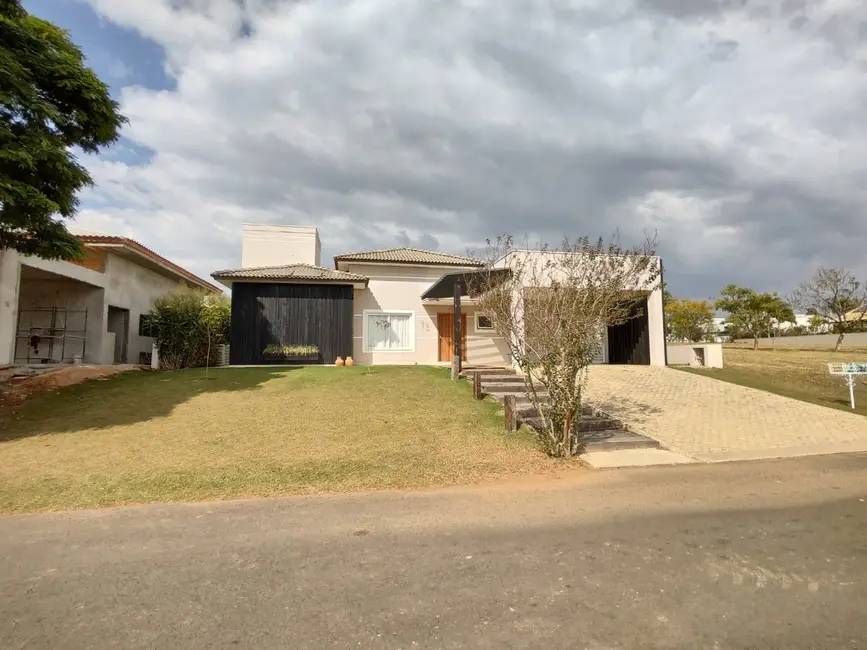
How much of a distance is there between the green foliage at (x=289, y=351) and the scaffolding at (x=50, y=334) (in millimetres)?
6120

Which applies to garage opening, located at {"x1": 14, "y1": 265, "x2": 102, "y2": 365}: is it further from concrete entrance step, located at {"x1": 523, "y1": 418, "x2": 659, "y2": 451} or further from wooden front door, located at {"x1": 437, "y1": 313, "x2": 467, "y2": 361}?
concrete entrance step, located at {"x1": 523, "y1": 418, "x2": 659, "y2": 451}

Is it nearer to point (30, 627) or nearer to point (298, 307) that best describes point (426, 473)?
point (30, 627)

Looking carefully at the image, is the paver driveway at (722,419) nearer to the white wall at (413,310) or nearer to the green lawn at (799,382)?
the green lawn at (799,382)

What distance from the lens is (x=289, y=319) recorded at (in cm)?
1831

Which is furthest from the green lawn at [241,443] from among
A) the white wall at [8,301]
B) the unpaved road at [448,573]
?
the white wall at [8,301]

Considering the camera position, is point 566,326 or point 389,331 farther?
point 389,331

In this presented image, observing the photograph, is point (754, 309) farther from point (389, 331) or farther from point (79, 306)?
point (79, 306)

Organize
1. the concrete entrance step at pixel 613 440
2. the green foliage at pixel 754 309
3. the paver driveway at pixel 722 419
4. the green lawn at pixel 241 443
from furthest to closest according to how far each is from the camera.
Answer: the green foliage at pixel 754 309 < the paver driveway at pixel 722 419 < the concrete entrance step at pixel 613 440 < the green lawn at pixel 241 443

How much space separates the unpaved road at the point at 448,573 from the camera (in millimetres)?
2879

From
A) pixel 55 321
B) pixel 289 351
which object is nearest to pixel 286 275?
pixel 289 351

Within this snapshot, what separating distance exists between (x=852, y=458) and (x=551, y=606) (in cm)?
771

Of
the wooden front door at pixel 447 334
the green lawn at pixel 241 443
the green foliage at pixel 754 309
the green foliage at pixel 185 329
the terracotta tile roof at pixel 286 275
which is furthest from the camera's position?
the green foliage at pixel 754 309

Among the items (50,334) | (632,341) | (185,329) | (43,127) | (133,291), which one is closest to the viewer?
(43,127)

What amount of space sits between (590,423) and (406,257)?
12.7 metres
